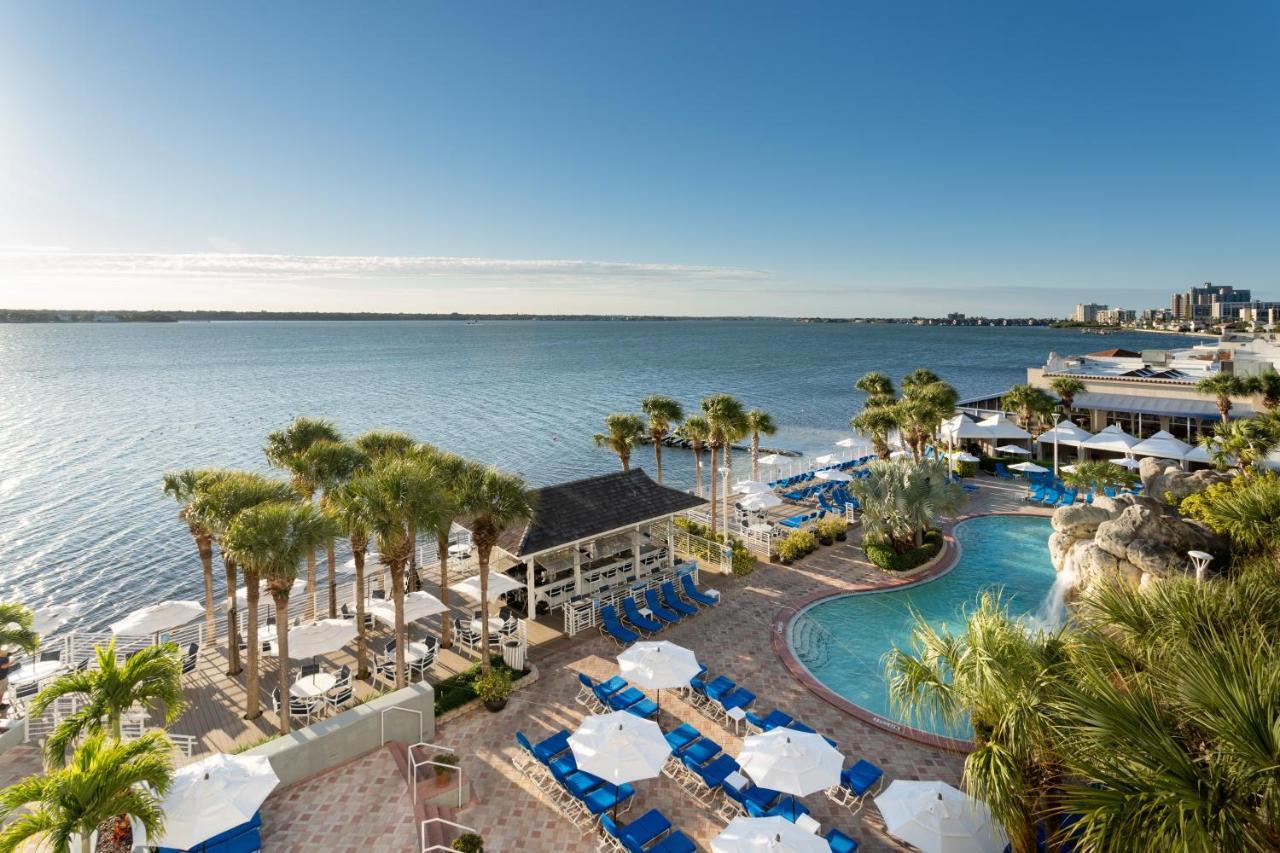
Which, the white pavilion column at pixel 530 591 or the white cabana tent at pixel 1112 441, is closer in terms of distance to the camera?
the white pavilion column at pixel 530 591

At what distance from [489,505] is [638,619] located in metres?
6.05

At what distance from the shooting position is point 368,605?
17969 mm

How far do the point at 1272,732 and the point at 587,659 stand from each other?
13906mm

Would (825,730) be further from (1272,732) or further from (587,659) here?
(1272,732)

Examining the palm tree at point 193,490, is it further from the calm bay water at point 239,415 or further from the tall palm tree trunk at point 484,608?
the calm bay water at point 239,415

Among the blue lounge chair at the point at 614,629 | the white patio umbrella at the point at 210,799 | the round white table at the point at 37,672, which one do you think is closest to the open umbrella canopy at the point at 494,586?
the blue lounge chair at the point at 614,629

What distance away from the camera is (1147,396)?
40562mm

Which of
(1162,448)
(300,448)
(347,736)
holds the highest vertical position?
(300,448)

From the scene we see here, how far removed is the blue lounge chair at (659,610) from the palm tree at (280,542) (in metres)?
9.43

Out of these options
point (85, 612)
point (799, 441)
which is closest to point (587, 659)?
point (85, 612)

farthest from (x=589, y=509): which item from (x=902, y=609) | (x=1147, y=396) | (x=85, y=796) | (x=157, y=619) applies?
(x=1147, y=396)

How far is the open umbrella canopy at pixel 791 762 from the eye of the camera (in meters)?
10.2

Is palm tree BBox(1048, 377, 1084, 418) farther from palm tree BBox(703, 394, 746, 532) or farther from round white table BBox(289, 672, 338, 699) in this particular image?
round white table BBox(289, 672, 338, 699)

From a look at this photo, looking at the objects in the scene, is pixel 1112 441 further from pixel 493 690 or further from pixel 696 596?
pixel 493 690
